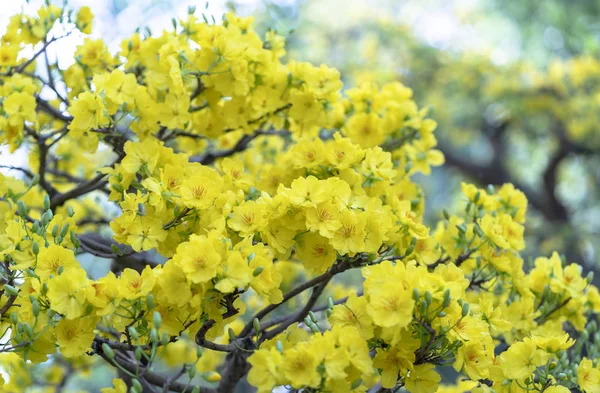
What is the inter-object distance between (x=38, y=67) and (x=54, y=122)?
0.17 meters

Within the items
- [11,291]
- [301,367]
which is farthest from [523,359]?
[11,291]

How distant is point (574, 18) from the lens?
5.80 m

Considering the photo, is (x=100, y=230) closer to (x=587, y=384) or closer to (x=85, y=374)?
(x=85, y=374)

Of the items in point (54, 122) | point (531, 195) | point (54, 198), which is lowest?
point (531, 195)

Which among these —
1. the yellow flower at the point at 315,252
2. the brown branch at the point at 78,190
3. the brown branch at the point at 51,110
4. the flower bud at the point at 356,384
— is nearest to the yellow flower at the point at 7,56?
the brown branch at the point at 51,110

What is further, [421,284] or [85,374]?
[85,374]

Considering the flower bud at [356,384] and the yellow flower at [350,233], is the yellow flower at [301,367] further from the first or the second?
the yellow flower at [350,233]

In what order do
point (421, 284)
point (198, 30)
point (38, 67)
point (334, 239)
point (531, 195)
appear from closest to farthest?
point (421, 284)
point (334, 239)
point (198, 30)
point (38, 67)
point (531, 195)

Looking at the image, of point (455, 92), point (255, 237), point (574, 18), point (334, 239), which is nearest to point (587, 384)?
point (334, 239)

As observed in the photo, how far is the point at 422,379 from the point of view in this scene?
3.49 feet

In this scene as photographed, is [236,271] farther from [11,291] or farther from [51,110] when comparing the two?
[51,110]

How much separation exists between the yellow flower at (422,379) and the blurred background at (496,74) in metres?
2.44

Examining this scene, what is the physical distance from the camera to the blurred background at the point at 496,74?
4547 millimetres

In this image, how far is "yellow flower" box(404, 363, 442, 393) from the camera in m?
1.05
